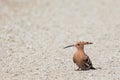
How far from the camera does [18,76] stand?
13984 mm

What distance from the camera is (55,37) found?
21.1 meters

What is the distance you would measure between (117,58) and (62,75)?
2.83 meters

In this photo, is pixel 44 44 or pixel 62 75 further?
A: pixel 44 44

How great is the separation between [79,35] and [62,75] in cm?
787

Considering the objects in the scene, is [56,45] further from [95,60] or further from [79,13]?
[79,13]

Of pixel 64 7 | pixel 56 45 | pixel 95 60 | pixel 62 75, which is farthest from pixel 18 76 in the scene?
pixel 64 7

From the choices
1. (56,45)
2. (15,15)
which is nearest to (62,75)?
(56,45)

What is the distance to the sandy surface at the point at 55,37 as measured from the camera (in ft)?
47.5

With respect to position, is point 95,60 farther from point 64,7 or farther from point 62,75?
point 64,7

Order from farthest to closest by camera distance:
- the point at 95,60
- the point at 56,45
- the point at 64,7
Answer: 1. the point at 64,7
2. the point at 56,45
3. the point at 95,60

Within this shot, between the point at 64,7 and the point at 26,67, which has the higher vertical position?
the point at 64,7

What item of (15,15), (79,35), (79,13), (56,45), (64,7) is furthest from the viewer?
(64,7)

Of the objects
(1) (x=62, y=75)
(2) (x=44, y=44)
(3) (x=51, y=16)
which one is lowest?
(1) (x=62, y=75)

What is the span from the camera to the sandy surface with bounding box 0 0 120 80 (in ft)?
47.5
